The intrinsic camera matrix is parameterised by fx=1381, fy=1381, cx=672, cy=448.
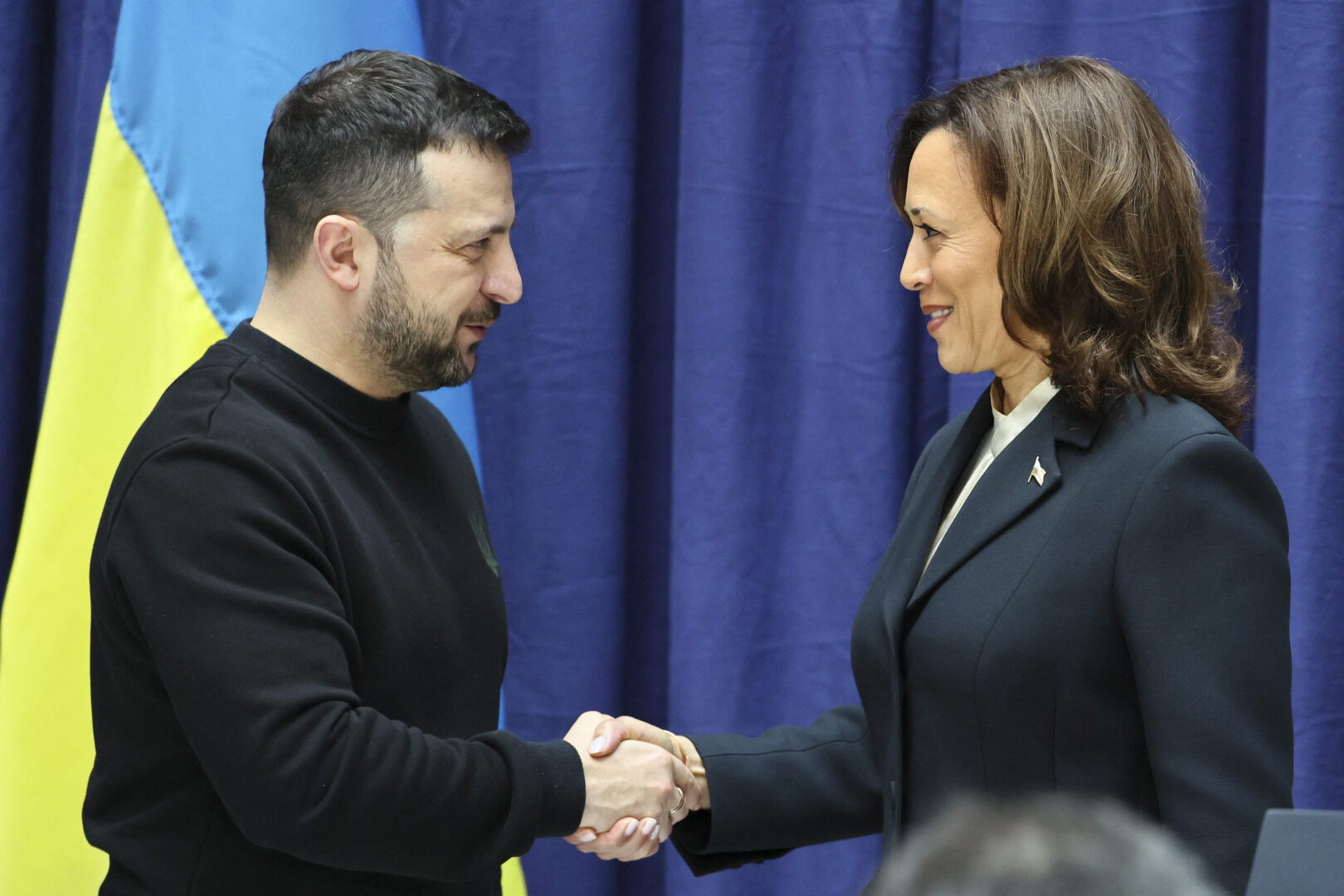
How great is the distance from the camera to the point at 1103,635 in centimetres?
129

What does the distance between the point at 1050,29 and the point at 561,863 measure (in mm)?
1677

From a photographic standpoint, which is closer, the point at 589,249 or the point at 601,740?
the point at 601,740

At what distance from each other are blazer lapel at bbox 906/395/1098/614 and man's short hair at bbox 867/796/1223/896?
928mm

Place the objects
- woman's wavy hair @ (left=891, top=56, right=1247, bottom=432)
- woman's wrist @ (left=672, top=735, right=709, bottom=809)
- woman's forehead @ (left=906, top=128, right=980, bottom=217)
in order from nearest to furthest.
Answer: woman's wavy hair @ (left=891, top=56, right=1247, bottom=432) → woman's forehead @ (left=906, top=128, right=980, bottom=217) → woman's wrist @ (left=672, top=735, right=709, bottom=809)

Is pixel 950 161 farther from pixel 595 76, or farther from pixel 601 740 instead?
pixel 595 76

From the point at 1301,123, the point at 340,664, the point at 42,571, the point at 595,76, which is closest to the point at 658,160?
the point at 595,76

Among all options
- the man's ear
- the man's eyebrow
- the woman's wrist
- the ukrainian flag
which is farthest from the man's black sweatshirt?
the ukrainian flag

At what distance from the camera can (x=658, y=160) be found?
2578 millimetres

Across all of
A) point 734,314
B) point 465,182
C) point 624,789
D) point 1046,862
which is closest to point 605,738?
point 624,789

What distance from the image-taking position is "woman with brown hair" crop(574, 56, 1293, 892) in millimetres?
1222

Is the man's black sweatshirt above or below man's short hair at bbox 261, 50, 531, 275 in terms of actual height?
below

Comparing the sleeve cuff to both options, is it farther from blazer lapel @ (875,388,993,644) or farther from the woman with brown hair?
blazer lapel @ (875,388,993,644)

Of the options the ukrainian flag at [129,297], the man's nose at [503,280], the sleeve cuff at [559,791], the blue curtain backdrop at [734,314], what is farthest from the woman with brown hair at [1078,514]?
the ukrainian flag at [129,297]

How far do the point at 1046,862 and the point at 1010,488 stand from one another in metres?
0.99
